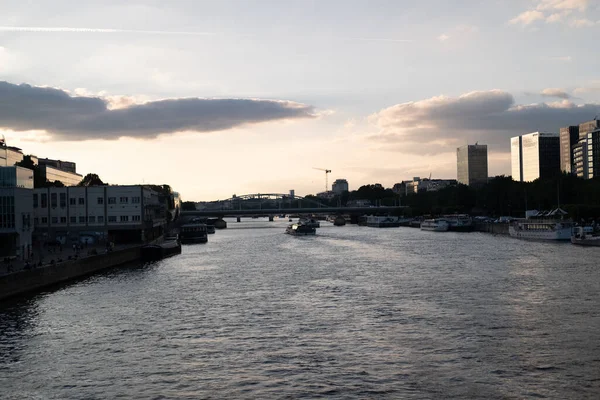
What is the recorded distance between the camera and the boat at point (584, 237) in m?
80.6

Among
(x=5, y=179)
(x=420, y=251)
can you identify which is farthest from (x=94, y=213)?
(x=420, y=251)

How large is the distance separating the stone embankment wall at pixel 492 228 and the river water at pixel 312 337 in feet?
230

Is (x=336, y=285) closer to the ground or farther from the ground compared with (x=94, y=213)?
closer to the ground

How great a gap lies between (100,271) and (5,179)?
17.2m

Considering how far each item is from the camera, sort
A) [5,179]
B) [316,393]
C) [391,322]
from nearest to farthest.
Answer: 1. [316,393]
2. [391,322]
3. [5,179]

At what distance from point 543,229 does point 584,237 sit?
13.9 meters

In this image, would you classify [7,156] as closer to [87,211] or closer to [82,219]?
[87,211]

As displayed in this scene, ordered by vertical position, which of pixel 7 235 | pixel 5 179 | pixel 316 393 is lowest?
pixel 316 393

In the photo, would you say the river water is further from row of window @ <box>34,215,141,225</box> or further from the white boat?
the white boat

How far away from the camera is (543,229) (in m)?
97.2

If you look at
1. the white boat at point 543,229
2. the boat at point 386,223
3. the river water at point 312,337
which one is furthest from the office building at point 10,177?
the boat at point 386,223

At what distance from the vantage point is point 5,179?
225ft

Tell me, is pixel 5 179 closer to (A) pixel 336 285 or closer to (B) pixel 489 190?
(A) pixel 336 285

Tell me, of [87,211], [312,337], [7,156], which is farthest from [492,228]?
[312,337]
